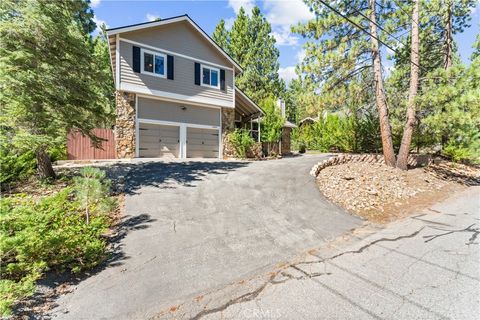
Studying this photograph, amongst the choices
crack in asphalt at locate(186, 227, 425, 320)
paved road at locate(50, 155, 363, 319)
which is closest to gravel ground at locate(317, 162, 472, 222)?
paved road at locate(50, 155, 363, 319)

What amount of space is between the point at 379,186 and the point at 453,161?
10.4m

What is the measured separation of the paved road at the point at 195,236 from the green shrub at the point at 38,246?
42 centimetres

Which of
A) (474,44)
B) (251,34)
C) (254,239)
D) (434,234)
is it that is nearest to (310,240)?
(254,239)

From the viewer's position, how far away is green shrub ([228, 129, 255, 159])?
50.3 feet

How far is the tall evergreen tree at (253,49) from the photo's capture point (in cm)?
2747

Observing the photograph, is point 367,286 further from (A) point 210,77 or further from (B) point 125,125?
(A) point 210,77

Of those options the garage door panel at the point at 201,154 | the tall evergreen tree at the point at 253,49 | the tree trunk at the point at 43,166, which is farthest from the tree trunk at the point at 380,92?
the tall evergreen tree at the point at 253,49

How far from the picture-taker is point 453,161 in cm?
1467

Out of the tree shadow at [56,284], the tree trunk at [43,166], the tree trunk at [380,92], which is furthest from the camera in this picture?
the tree trunk at [380,92]

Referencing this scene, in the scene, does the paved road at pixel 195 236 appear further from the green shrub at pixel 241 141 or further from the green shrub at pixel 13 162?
the green shrub at pixel 241 141

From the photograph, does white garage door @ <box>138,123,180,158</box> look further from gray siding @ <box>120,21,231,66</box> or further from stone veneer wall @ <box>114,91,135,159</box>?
gray siding @ <box>120,21,231,66</box>

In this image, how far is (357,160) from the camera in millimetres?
12125

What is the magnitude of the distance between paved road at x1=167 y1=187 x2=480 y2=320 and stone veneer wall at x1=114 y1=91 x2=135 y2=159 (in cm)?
1110

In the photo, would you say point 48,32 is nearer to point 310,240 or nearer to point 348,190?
point 310,240
